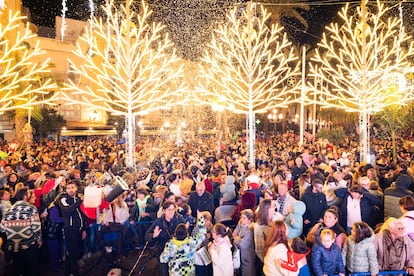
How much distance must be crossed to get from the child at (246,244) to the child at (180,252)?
2.26ft

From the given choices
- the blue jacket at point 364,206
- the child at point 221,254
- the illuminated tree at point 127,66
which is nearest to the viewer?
the child at point 221,254

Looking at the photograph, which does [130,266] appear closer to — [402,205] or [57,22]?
[402,205]

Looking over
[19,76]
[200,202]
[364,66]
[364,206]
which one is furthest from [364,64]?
A: [19,76]

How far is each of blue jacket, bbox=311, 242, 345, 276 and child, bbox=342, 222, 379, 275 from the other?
0.32 meters

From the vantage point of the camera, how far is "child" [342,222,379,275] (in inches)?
183

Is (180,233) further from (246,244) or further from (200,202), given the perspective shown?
(200,202)

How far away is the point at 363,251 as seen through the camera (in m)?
4.67

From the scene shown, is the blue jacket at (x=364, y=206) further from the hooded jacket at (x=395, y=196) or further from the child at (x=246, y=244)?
the child at (x=246, y=244)

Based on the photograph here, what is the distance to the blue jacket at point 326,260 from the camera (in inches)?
176

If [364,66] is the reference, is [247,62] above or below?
above

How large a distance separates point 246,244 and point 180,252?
1.03 metres

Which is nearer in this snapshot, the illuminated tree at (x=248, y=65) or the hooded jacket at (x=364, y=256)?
the hooded jacket at (x=364, y=256)

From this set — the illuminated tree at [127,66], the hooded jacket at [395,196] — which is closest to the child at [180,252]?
the hooded jacket at [395,196]

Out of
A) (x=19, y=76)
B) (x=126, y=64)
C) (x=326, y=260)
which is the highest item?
(x=19, y=76)
